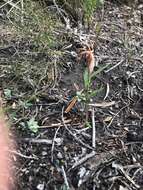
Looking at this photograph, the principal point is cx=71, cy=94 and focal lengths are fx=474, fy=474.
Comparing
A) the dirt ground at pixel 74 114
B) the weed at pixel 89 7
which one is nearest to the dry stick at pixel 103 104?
the dirt ground at pixel 74 114

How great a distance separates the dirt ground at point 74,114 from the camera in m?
1.65

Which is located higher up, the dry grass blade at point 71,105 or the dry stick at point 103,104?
the dry grass blade at point 71,105

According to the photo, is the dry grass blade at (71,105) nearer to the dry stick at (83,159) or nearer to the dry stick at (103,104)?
the dry stick at (103,104)

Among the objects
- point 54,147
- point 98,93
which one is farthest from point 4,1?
point 54,147

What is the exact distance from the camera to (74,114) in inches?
72.9

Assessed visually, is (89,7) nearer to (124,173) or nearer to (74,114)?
(74,114)

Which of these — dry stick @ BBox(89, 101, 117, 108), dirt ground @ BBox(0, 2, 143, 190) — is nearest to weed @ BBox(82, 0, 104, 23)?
dirt ground @ BBox(0, 2, 143, 190)

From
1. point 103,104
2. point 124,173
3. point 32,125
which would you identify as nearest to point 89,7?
point 103,104

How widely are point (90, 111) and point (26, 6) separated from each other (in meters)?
0.69

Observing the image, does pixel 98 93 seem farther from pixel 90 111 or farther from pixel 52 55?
pixel 52 55

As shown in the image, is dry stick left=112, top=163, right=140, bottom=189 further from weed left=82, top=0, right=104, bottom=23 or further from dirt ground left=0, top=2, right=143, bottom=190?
weed left=82, top=0, right=104, bottom=23

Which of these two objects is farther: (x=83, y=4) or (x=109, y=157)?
(x=83, y=4)

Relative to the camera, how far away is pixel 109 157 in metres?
1.72

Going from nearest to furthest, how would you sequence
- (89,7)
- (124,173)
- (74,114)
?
(124,173) < (74,114) < (89,7)
